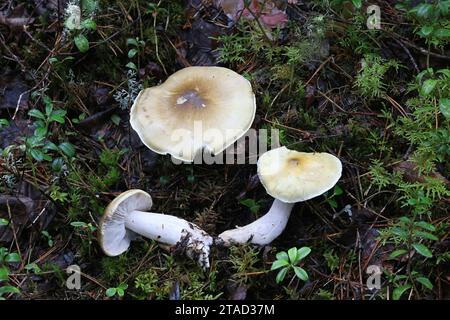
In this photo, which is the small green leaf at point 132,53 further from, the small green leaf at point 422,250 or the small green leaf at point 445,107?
the small green leaf at point 422,250

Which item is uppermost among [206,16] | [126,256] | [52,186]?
[206,16]

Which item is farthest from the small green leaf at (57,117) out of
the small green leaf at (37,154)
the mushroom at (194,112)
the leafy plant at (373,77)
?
the leafy plant at (373,77)

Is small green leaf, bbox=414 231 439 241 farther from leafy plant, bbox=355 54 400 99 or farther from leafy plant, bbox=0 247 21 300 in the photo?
leafy plant, bbox=0 247 21 300

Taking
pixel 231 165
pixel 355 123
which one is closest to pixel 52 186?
pixel 231 165

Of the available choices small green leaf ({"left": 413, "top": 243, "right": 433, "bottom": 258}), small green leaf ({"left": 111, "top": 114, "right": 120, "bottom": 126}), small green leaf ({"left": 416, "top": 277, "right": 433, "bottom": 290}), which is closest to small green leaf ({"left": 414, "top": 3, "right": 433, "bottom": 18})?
small green leaf ({"left": 413, "top": 243, "right": 433, "bottom": 258})

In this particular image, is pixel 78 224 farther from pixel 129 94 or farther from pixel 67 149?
pixel 129 94
